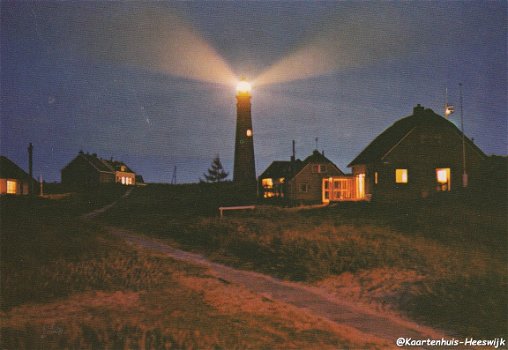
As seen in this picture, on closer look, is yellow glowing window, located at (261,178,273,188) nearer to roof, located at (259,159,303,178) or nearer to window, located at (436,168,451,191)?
roof, located at (259,159,303,178)

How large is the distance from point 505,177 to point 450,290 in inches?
890

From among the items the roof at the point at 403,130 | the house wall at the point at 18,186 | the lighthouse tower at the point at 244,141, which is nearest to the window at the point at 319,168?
the lighthouse tower at the point at 244,141

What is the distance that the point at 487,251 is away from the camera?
1631 centimetres

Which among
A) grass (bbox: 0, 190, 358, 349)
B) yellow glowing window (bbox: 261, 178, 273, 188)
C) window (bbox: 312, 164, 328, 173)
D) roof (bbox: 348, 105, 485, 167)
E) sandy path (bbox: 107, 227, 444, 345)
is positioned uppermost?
roof (bbox: 348, 105, 485, 167)

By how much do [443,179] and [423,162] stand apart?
2.21 metres

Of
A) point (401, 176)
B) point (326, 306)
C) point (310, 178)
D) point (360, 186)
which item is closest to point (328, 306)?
point (326, 306)

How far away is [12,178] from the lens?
169 ft

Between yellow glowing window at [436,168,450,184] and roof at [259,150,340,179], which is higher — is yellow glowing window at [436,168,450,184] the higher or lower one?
the lower one

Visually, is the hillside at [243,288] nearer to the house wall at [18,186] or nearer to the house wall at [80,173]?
the house wall at [18,186]

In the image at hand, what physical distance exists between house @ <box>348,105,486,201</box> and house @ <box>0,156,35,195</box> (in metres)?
40.5

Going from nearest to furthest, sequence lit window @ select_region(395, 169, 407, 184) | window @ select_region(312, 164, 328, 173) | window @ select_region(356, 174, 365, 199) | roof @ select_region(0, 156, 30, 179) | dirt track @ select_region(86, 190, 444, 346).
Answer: dirt track @ select_region(86, 190, 444, 346) → lit window @ select_region(395, 169, 407, 184) → window @ select_region(356, 174, 365, 199) → window @ select_region(312, 164, 328, 173) → roof @ select_region(0, 156, 30, 179)

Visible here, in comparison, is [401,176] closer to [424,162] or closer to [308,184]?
[424,162]

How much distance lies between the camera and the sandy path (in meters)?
8.29

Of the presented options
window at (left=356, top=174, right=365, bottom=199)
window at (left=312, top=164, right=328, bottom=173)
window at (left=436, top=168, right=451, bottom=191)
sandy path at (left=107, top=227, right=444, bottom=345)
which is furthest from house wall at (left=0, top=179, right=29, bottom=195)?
window at (left=436, top=168, right=451, bottom=191)
